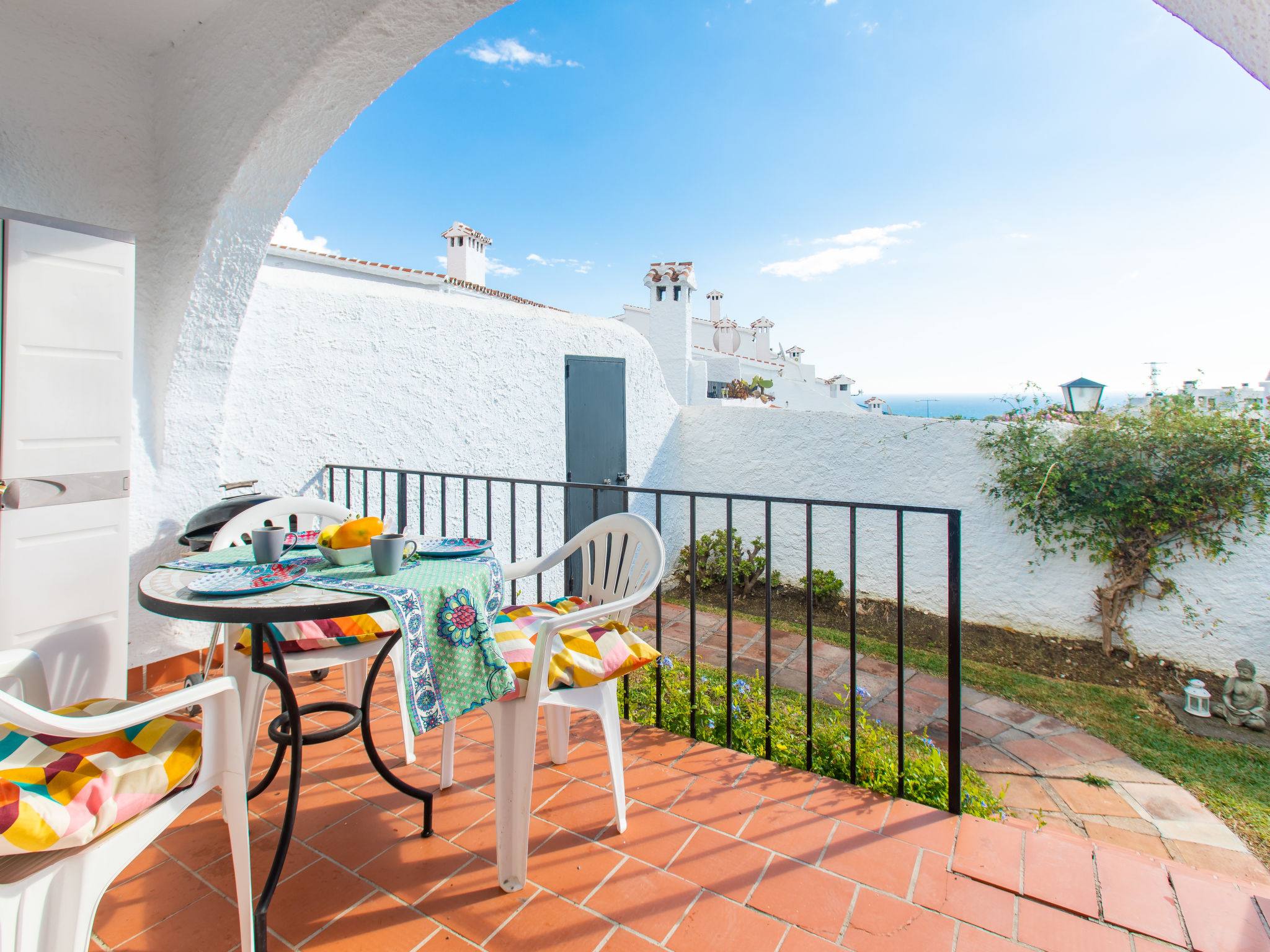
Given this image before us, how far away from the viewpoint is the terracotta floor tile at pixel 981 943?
1.17 metres

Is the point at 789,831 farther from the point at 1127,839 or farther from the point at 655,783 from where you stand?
the point at 1127,839

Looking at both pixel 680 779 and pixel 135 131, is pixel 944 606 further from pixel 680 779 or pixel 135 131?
pixel 135 131

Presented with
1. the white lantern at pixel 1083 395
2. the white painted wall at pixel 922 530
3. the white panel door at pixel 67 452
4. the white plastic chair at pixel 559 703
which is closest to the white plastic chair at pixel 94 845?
the white plastic chair at pixel 559 703

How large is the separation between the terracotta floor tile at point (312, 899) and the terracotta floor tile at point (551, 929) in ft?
1.18

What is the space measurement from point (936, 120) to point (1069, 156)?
1450 millimetres

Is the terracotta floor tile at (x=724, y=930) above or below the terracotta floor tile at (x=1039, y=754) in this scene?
above

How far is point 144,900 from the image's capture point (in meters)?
1.30

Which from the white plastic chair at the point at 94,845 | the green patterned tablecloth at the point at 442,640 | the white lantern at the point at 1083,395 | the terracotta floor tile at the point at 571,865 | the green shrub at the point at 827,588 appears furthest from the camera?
the green shrub at the point at 827,588

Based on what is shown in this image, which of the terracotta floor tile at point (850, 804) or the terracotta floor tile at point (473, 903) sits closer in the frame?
the terracotta floor tile at point (473, 903)

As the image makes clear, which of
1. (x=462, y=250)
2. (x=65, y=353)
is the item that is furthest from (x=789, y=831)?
(x=462, y=250)

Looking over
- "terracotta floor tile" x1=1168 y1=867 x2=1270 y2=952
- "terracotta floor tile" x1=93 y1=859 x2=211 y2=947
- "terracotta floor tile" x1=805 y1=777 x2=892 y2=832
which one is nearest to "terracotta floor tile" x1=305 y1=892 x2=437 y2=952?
"terracotta floor tile" x1=93 y1=859 x2=211 y2=947

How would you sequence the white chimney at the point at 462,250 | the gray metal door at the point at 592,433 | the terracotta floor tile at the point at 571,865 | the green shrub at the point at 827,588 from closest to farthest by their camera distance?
the terracotta floor tile at the point at 571,865, the gray metal door at the point at 592,433, the green shrub at the point at 827,588, the white chimney at the point at 462,250

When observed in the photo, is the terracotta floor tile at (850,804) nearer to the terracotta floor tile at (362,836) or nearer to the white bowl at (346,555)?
the terracotta floor tile at (362,836)

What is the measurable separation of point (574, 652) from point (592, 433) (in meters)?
3.78
